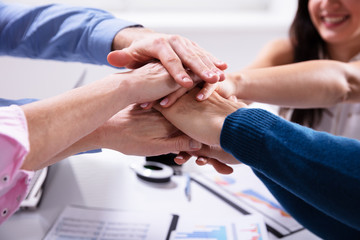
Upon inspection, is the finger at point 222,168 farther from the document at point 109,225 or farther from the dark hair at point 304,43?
the dark hair at point 304,43

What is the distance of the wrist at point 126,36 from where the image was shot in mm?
1006

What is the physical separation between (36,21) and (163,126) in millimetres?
579

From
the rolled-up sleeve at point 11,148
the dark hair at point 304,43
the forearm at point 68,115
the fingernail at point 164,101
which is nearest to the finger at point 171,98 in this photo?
the fingernail at point 164,101

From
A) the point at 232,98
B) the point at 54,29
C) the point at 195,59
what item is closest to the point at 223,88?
the point at 232,98

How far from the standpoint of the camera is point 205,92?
90 centimetres

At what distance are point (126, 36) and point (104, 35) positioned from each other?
71 millimetres

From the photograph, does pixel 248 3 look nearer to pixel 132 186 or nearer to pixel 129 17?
pixel 129 17

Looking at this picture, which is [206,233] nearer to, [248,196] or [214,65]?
[248,196]

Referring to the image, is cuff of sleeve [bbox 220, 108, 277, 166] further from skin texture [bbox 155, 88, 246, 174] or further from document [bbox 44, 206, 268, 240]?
document [bbox 44, 206, 268, 240]

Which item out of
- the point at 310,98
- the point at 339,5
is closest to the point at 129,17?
the point at 339,5

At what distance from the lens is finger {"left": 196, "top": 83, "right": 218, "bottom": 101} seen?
889mm

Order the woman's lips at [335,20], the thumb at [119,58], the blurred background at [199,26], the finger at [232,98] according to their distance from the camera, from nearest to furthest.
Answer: the thumb at [119,58], the finger at [232,98], the woman's lips at [335,20], the blurred background at [199,26]

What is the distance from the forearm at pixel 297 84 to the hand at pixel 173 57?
201 millimetres

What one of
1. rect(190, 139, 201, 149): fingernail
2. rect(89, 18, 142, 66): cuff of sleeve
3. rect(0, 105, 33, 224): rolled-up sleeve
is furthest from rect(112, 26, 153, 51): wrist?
rect(0, 105, 33, 224): rolled-up sleeve
